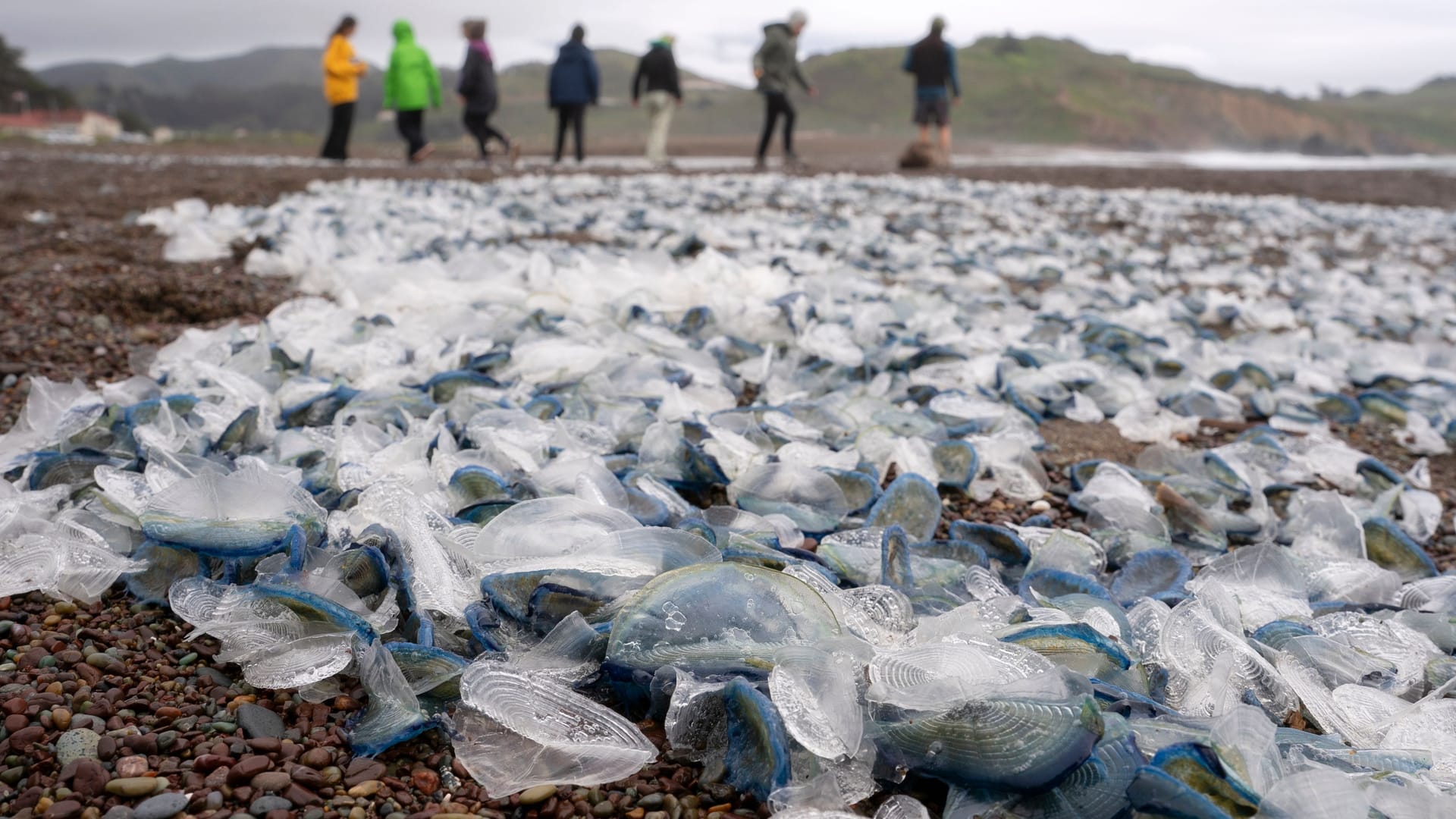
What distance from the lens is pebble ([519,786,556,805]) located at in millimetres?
1269

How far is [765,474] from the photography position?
216 centimetres

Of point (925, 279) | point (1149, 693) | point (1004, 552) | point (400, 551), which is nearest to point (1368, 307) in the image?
point (925, 279)

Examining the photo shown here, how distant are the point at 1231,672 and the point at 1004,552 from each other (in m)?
0.55

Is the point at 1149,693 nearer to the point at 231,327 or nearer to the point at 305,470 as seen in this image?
the point at 305,470

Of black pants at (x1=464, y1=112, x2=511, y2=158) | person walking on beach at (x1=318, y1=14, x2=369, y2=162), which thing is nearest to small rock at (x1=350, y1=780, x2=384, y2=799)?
person walking on beach at (x1=318, y1=14, x2=369, y2=162)

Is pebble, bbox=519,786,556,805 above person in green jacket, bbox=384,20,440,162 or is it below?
below

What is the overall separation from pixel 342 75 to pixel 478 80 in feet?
5.37

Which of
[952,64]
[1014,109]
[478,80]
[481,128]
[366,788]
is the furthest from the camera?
[1014,109]

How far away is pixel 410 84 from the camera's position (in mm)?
12031

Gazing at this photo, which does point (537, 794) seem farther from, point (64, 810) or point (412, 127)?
point (412, 127)

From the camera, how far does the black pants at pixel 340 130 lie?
39.3 ft

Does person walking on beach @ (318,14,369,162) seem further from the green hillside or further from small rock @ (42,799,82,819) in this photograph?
the green hillside

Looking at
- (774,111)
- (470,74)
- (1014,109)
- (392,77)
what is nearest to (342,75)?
(392,77)

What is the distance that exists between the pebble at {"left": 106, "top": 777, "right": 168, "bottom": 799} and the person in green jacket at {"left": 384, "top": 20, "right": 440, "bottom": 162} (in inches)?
460
